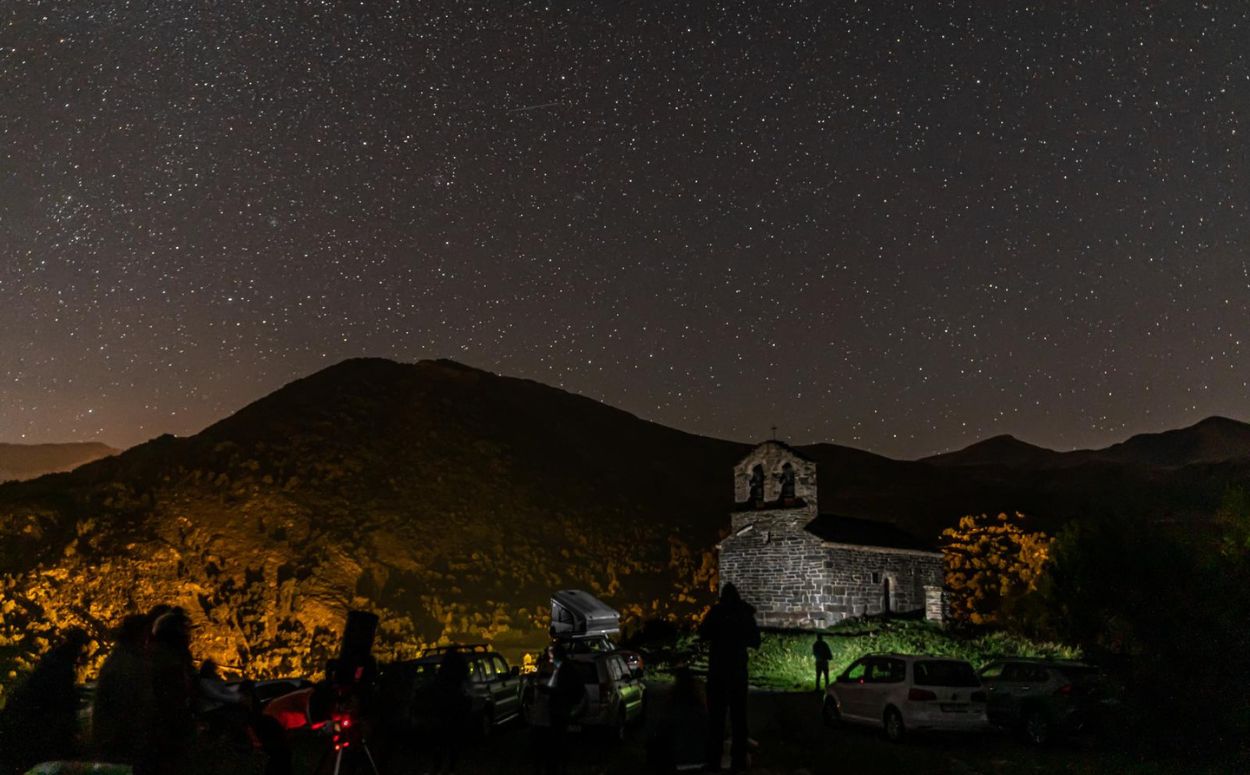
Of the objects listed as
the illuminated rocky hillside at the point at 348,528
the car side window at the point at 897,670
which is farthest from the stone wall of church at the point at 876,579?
the illuminated rocky hillside at the point at 348,528

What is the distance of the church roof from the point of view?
38.6 meters

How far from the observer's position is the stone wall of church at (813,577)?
37750 millimetres

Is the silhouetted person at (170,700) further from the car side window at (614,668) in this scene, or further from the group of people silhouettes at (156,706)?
the car side window at (614,668)

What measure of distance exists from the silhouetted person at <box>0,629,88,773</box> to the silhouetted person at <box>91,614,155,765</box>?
4.73 feet

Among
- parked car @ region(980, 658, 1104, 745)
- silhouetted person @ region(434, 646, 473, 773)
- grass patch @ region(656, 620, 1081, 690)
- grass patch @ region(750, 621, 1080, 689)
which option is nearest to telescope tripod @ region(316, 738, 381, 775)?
silhouetted person @ region(434, 646, 473, 773)

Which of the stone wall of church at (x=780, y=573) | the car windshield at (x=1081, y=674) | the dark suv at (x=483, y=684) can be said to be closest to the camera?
the dark suv at (x=483, y=684)

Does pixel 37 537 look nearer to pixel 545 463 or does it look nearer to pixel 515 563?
pixel 515 563

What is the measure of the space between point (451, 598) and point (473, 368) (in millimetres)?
56299

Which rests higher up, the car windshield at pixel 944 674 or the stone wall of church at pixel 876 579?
the stone wall of church at pixel 876 579

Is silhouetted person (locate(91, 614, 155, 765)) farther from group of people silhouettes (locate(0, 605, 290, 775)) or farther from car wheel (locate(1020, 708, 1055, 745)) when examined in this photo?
car wheel (locate(1020, 708, 1055, 745))

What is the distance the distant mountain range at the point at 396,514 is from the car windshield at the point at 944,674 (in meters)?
12.0

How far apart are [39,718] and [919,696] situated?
1462cm

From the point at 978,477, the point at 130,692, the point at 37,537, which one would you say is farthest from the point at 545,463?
the point at 130,692

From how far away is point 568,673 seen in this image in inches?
540
